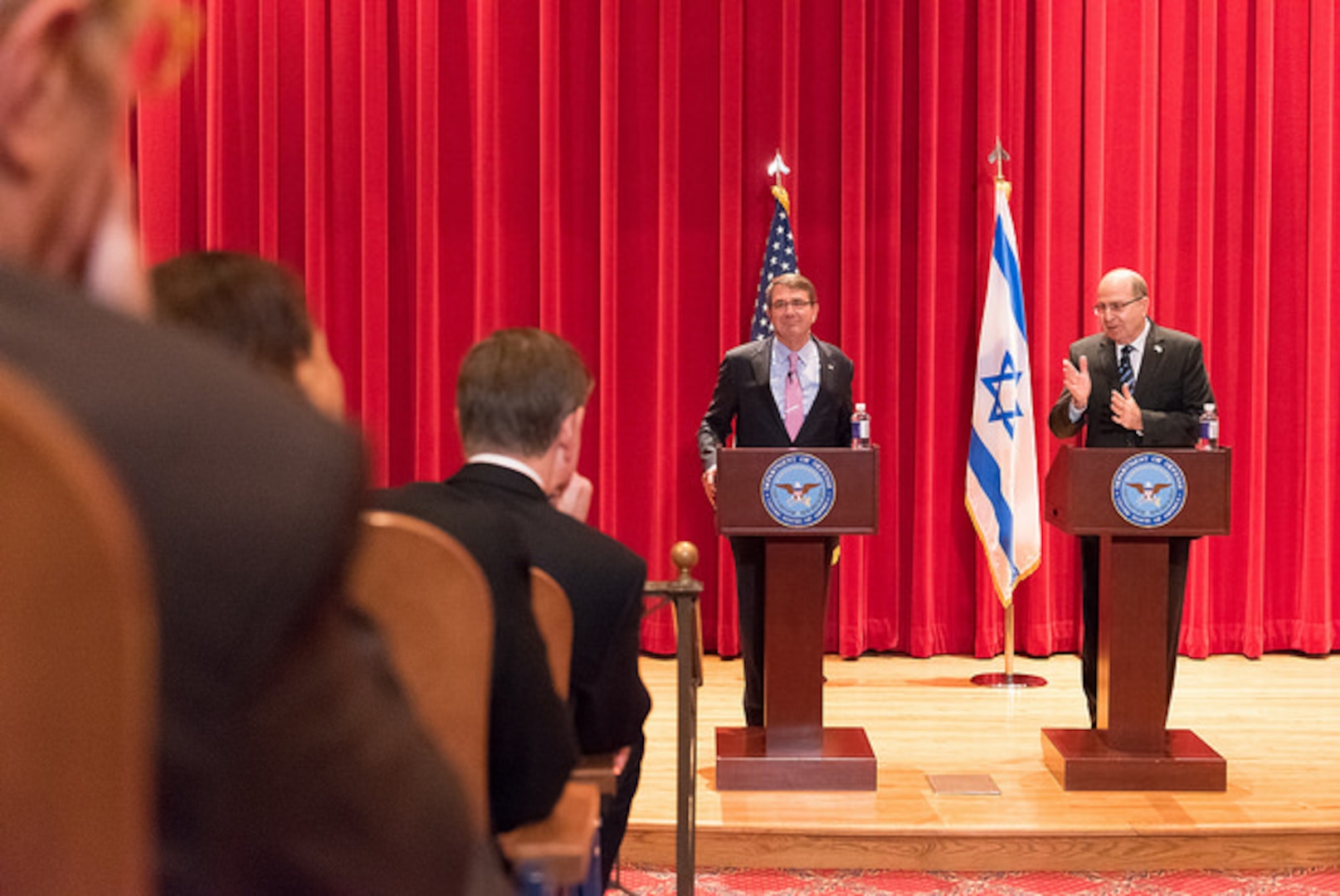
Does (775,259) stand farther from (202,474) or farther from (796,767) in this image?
(202,474)

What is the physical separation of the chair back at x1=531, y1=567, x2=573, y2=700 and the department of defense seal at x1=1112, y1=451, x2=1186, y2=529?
264 centimetres

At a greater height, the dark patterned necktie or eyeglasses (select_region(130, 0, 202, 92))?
eyeglasses (select_region(130, 0, 202, 92))

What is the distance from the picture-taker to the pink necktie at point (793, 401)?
16.4ft

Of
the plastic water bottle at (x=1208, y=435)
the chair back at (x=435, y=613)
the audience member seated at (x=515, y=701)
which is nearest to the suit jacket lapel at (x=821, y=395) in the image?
the plastic water bottle at (x=1208, y=435)

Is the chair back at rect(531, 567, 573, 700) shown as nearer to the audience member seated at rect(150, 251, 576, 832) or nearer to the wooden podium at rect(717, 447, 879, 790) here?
the audience member seated at rect(150, 251, 576, 832)

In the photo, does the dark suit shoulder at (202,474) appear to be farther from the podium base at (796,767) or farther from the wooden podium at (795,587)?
the podium base at (796,767)

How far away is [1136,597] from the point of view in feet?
14.3

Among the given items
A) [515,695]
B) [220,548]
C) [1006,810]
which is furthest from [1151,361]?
[220,548]

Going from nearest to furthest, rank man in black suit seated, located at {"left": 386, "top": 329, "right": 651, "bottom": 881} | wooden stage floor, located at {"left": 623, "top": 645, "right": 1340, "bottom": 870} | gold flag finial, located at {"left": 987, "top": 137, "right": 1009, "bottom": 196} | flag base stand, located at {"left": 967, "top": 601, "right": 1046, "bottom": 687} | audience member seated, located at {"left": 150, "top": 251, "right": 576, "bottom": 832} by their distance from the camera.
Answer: audience member seated, located at {"left": 150, "top": 251, "right": 576, "bottom": 832} → man in black suit seated, located at {"left": 386, "top": 329, "right": 651, "bottom": 881} → wooden stage floor, located at {"left": 623, "top": 645, "right": 1340, "bottom": 870} → flag base stand, located at {"left": 967, "top": 601, "right": 1046, "bottom": 687} → gold flag finial, located at {"left": 987, "top": 137, "right": 1009, "bottom": 196}

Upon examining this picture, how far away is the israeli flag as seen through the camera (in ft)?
19.3

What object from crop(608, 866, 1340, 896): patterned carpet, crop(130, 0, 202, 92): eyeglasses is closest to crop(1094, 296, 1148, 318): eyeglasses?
crop(608, 866, 1340, 896): patterned carpet

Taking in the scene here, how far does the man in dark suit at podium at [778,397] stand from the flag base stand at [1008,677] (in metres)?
1.25

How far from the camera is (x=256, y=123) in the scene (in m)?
6.38

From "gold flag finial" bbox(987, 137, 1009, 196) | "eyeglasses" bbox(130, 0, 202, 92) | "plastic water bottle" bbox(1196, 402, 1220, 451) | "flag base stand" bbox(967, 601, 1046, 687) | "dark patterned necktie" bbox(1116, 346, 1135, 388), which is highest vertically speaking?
"gold flag finial" bbox(987, 137, 1009, 196)
